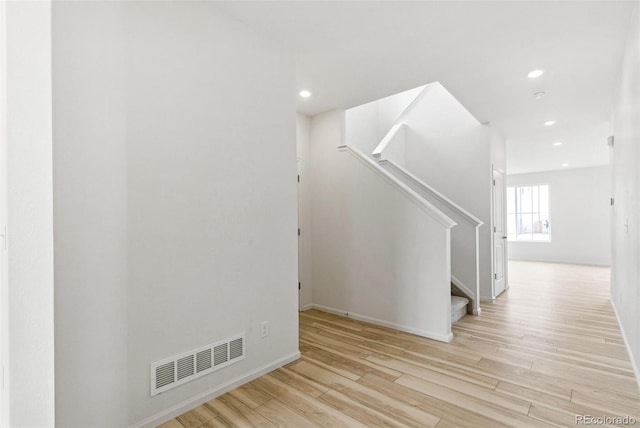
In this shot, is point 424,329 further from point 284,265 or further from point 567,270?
point 567,270

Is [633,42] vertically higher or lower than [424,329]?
higher

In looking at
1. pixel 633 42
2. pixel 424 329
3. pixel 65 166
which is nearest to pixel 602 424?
pixel 424 329

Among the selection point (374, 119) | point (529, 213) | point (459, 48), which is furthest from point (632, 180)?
point (529, 213)

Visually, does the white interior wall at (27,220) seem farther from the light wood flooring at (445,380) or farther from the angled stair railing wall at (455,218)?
the angled stair railing wall at (455,218)

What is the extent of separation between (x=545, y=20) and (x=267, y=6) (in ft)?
6.34

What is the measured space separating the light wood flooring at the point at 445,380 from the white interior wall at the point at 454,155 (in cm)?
148

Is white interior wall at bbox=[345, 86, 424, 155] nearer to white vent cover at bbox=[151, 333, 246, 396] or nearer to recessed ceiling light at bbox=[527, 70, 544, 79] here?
recessed ceiling light at bbox=[527, 70, 544, 79]

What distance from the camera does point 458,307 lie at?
370 centimetres

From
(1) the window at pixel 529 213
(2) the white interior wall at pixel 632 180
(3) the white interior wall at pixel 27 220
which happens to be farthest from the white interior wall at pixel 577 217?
(3) the white interior wall at pixel 27 220

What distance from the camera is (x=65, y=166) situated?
149 centimetres

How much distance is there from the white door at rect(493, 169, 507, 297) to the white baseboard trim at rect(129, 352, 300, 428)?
3.56 metres

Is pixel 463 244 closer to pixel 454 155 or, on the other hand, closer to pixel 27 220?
pixel 454 155

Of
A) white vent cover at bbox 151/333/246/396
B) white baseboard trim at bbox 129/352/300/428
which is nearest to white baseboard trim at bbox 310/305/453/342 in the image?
white baseboard trim at bbox 129/352/300/428

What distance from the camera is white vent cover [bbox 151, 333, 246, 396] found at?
1811 mm
